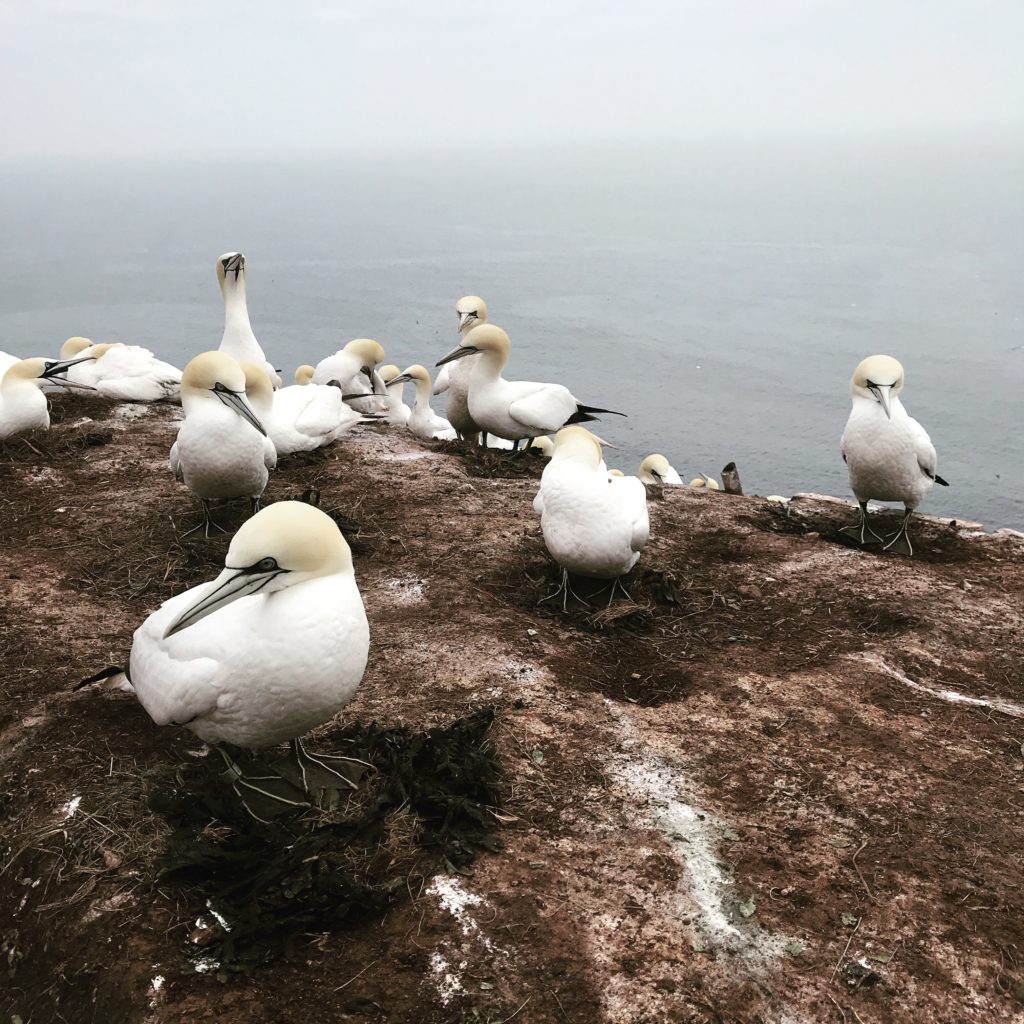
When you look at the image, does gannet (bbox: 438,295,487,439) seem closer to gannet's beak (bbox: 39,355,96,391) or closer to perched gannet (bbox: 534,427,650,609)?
gannet's beak (bbox: 39,355,96,391)

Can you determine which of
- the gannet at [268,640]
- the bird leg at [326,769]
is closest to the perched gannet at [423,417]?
the bird leg at [326,769]

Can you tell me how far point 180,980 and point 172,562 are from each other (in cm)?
312

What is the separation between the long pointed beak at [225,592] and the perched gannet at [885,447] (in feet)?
15.2

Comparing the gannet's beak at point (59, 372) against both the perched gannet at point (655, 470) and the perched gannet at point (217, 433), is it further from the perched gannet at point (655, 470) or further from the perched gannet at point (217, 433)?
the perched gannet at point (655, 470)

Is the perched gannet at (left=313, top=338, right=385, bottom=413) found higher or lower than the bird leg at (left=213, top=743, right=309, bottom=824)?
lower

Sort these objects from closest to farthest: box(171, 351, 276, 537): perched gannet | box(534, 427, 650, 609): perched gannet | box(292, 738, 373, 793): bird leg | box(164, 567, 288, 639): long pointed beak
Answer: box(164, 567, 288, 639): long pointed beak < box(292, 738, 373, 793): bird leg < box(534, 427, 650, 609): perched gannet < box(171, 351, 276, 537): perched gannet

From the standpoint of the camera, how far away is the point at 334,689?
3176mm

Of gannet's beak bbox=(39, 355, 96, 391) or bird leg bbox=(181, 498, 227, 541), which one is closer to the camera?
bird leg bbox=(181, 498, 227, 541)

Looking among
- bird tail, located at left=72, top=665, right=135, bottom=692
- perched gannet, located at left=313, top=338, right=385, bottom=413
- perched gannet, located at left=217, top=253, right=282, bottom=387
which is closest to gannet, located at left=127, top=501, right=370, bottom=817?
bird tail, located at left=72, top=665, right=135, bottom=692

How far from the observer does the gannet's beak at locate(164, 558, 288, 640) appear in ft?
10.2

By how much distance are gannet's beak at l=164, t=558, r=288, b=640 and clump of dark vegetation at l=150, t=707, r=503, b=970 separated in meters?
0.61

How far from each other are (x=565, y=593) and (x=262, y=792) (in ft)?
7.25

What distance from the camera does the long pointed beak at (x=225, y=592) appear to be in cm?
310

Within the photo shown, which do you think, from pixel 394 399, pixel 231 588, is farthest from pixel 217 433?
pixel 394 399
